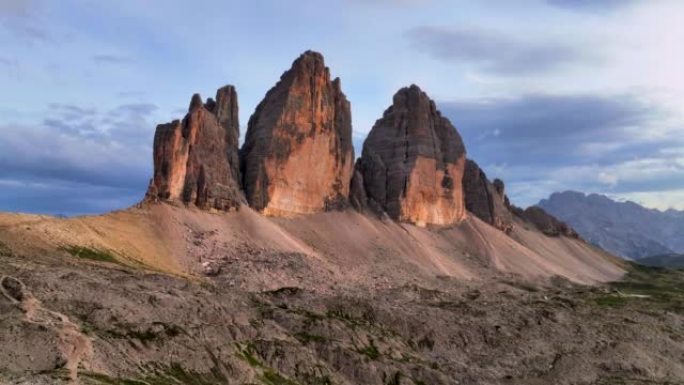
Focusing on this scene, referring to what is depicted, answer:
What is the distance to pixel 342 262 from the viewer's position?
456ft

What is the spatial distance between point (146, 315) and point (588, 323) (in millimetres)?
64131

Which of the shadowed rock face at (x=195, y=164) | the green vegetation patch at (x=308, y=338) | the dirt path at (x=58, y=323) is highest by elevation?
the shadowed rock face at (x=195, y=164)

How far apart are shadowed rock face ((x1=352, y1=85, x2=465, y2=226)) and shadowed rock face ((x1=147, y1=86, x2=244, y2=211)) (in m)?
40.9

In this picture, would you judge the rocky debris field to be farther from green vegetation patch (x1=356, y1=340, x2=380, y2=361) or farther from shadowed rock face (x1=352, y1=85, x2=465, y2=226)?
shadowed rock face (x1=352, y1=85, x2=465, y2=226)

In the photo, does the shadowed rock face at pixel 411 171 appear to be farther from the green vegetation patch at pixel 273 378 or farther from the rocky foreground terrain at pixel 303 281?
the green vegetation patch at pixel 273 378

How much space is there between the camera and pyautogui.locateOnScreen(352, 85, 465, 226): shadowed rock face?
18125 cm

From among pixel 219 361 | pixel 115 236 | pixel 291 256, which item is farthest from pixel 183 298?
pixel 291 256

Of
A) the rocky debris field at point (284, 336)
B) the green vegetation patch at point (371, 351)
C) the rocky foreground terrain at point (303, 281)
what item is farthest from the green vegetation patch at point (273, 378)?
the green vegetation patch at point (371, 351)

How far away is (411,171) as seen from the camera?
184125 millimetres

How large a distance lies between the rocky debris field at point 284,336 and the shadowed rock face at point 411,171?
217 feet

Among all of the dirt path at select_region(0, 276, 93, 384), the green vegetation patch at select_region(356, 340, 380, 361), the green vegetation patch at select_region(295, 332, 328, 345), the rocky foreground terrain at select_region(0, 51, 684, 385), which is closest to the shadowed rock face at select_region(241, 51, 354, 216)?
the rocky foreground terrain at select_region(0, 51, 684, 385)

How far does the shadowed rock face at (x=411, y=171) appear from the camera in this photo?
181m

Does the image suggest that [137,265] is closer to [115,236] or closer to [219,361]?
[115,236]

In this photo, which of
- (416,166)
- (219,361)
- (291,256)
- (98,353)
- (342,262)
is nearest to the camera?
(98,353)
